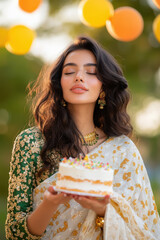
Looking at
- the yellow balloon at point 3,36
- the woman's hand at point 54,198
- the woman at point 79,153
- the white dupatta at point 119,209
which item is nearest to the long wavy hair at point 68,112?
the woman at point 79,153

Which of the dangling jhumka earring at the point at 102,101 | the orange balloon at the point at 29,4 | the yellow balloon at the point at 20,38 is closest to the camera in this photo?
the dangling jhumka earring at the point at 102,101

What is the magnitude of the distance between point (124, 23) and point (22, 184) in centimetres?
403

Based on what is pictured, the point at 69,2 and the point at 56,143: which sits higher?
the point at 69,2

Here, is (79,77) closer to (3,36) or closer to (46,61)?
(3,36)

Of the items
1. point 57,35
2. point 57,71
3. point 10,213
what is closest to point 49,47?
point 57,35

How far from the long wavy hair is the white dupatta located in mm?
161

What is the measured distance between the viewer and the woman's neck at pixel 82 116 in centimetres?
321

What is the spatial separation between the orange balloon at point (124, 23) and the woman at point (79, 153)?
10.0 ft

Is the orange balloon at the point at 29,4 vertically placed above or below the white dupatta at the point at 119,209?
above

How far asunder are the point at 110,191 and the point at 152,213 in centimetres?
83

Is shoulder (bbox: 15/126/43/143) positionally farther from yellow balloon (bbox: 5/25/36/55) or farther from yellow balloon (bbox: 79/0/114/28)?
yellow balloon (bbox: 5/25/36/55)

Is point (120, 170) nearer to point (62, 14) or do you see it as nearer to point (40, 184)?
point (40, 184)

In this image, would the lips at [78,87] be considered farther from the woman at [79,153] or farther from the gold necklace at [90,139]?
the gold necklace at [90,139]

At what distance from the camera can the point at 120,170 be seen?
10.2 ft
